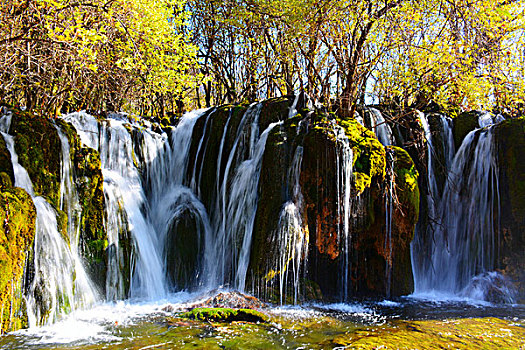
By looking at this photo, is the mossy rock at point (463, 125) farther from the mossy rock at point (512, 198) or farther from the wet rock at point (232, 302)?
the wet rock at point (232, 302)

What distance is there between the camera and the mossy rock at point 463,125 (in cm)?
1138

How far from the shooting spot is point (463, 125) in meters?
11.5

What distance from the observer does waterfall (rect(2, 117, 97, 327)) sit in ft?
20.7

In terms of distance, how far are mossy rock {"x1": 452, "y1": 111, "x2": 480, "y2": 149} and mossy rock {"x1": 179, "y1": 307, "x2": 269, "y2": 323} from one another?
8.04 meters

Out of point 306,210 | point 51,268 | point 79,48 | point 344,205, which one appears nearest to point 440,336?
point 344,205

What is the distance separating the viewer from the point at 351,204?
859 centimetres

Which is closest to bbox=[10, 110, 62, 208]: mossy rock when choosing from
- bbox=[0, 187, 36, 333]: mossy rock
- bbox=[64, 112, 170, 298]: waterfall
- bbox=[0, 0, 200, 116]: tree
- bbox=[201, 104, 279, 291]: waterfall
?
bbox=[0, 0, 200, 116]: tree

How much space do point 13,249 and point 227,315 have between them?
340 centimetres

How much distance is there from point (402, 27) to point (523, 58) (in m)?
3.65

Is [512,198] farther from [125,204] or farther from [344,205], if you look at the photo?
[125,204]

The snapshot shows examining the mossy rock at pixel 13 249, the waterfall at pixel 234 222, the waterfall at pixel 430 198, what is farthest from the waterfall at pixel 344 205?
the mossy rock at pixel 13 249

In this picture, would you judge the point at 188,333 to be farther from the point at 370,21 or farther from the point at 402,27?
the point at 402,27

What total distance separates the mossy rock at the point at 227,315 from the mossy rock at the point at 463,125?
8.04 m

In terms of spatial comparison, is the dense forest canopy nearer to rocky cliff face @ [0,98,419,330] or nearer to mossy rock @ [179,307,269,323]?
rocky cliff face @ [0,98,419,330]
